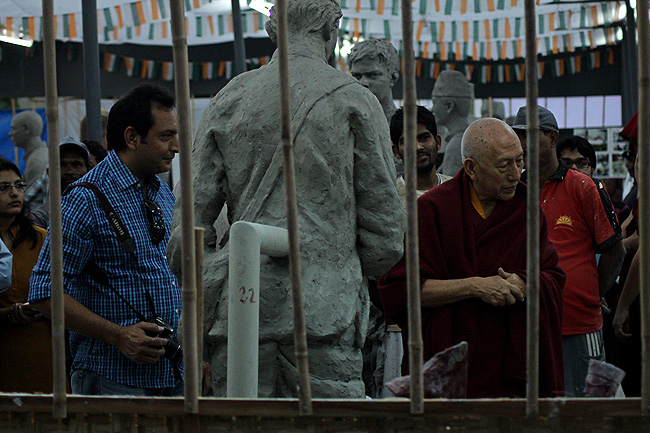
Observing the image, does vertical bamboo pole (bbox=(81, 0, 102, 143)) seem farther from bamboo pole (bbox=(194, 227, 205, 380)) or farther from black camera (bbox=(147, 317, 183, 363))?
bamboo pole (bbox=(194, 227, 205, 380))

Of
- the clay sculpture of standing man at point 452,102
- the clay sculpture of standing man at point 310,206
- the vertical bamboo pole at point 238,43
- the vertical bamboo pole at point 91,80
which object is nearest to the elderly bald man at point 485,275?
the clay sculpture of standing man at point 310,206

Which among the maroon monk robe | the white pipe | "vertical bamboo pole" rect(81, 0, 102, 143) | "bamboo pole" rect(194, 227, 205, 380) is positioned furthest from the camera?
"vertical bamboo pole" rect(81, 0, 102, 143)

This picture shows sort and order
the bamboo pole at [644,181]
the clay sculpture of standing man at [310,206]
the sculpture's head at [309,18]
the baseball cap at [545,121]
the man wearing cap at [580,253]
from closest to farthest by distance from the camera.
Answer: the bamboo pole at [644,181]
the clay sculpture of standing man at [310,206]
the sculpture's head at [309,18]
the man wearing cap at [580,253]
the baseball cap at [545,121]

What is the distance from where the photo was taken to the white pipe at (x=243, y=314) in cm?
191

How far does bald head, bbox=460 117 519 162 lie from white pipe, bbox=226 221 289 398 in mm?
1316

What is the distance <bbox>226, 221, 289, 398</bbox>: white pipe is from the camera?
191 centimetres

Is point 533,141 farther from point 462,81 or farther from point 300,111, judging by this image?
point 462,81

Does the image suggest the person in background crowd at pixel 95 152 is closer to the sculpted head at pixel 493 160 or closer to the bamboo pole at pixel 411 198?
the sculpted head at pixel 493 160

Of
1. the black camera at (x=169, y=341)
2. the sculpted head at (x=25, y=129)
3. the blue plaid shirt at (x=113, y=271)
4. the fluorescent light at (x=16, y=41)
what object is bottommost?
the black camera at (x=169, y=341)

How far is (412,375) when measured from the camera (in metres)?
1.47

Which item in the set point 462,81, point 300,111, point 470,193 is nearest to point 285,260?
point 300,111

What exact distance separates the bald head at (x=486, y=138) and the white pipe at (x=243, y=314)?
1316mm

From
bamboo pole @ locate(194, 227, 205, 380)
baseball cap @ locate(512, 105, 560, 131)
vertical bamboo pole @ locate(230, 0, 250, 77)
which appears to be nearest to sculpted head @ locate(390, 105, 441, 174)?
baseball cap @ locate(512, 105, 560, 131)

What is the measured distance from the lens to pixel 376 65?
5.20 m
